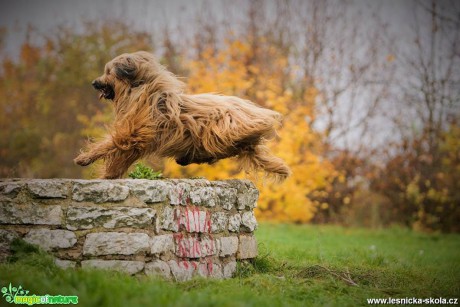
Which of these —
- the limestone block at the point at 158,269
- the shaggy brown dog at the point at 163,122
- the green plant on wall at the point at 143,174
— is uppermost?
the shaggy brown dog at the point at 163,122

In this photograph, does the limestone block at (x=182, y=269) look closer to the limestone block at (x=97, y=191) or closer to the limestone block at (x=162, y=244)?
the limestone block at (x=162, y=244)

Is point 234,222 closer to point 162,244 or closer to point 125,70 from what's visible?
point 162,244

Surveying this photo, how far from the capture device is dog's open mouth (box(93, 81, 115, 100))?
21.5ft

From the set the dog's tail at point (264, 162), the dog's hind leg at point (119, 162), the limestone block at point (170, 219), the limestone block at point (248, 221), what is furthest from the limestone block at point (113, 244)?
the dog's tail at point (264, 162)

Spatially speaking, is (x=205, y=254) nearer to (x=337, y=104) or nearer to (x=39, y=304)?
(x=39, y=304)

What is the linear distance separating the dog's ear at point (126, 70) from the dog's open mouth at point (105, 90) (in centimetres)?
22

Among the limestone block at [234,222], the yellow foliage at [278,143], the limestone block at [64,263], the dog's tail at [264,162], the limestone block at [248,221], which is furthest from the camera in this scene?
the yellow foliage at [278,143]

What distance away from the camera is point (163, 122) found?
6.30 meters

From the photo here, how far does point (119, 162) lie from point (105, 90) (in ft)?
3.20

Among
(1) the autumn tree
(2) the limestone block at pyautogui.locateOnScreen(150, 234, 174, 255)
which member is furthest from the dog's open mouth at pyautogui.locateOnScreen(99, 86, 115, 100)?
(1) the autumn tree

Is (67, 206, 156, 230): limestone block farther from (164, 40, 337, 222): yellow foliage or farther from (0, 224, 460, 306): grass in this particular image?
(164, 40, 337, 222): yellow foliage

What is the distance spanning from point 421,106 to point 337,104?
278 centimetres

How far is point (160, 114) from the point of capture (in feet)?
20.7

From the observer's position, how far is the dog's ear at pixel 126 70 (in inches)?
254
